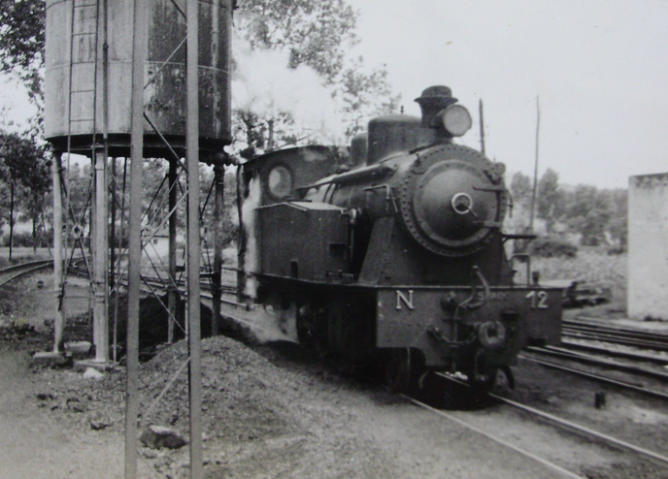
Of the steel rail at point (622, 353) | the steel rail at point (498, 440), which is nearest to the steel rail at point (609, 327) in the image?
the steel rail at point (622, 353)

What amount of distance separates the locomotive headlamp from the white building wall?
8496mm

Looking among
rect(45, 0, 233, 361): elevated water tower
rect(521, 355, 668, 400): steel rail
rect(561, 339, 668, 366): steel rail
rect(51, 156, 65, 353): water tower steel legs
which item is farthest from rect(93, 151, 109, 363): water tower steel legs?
rect(561, 339, 668, 366): steel rail

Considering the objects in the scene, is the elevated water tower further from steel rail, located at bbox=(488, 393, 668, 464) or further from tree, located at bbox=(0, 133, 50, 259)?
tree, located at bbox=(0, 133, 50, 259)

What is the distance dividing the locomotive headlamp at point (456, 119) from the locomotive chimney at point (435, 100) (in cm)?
27

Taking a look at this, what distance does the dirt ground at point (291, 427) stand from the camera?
16.8ft

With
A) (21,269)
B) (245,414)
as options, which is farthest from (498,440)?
(21,269)

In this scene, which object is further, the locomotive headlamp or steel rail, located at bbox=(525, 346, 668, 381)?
steel rail, located at bbox=(525, 346, 668, 381)

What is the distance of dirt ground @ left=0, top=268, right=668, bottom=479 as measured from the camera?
5129 mm

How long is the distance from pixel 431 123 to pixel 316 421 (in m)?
3.82

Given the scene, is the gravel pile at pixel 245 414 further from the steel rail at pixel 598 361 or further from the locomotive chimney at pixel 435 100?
the steel rail at pixel 598 361

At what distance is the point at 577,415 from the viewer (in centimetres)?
690

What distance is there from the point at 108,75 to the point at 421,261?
5.19 meters

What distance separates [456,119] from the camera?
7844mm

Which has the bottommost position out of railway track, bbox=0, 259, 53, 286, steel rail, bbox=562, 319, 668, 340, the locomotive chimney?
steel rail, bbox=562, 319, 668, 340
